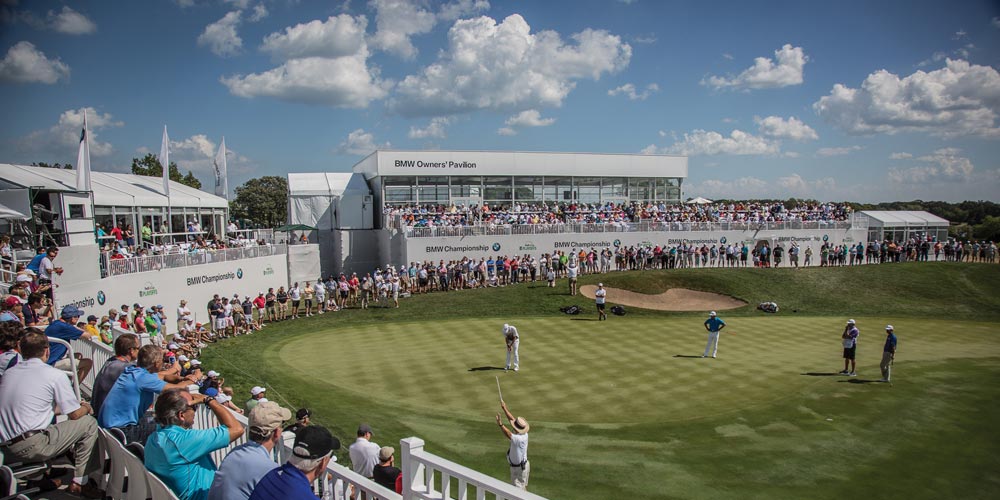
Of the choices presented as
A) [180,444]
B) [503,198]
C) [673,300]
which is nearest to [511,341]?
[180,444]

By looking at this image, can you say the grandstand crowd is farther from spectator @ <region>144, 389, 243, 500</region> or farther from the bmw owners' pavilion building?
spectator @ <region>144, 389, 243, 500</region>

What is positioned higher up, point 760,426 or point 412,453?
point 412,453

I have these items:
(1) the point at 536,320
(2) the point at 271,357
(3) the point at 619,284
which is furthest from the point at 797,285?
(2) the point at 271,357

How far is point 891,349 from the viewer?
55.8ft

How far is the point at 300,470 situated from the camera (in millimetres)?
4219

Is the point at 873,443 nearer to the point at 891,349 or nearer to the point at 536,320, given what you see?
the point at 891,349

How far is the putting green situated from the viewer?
1518 cm

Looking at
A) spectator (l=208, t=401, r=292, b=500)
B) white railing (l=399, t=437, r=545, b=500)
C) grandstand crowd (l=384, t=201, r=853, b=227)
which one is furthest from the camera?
grandstand crowd (l=384, t=201, r=853, b=227)

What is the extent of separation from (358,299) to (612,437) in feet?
72.7

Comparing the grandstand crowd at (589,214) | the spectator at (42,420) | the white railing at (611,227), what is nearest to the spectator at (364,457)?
the spectator at (42,420)

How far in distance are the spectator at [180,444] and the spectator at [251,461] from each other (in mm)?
570

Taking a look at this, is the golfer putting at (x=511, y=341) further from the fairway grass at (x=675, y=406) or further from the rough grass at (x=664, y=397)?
the rough grass at (x=664, y=397)

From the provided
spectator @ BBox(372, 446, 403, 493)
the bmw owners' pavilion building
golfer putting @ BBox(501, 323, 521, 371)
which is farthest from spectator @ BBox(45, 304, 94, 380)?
the bmw owners' pavilion building

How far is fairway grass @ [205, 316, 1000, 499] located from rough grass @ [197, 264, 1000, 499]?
0.18 feet
